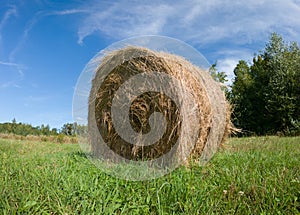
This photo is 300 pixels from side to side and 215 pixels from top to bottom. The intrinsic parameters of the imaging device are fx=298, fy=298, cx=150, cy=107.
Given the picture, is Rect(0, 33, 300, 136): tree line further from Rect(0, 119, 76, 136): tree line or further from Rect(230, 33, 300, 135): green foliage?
Rect(0, 119, 76, 136): tree line

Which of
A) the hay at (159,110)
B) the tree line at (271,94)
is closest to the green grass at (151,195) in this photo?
the hay at (159,110)

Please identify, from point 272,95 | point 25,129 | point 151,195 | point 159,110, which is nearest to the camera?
point 151,195

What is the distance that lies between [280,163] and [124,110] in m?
2.58

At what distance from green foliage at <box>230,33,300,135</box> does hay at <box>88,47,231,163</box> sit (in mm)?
14688

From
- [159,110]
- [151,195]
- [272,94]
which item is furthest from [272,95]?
[151,195]

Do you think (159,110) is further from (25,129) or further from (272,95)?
(25,129)

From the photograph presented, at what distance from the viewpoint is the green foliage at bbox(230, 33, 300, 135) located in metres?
19.0

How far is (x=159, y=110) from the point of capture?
4.73 meters

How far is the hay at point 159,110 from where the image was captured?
14.8 feet

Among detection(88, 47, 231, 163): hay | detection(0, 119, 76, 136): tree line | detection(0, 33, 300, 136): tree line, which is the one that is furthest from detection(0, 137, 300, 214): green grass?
detection(0, 119, 76, 136): tree line

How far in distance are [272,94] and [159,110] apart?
17.1 m

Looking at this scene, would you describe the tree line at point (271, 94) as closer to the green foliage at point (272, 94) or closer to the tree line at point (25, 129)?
the green foliage at point (272, 94)

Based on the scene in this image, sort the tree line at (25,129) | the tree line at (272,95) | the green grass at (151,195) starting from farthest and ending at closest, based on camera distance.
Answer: the tree line at (25,129)
the tree line at (272,95)
the green grass at (151,195)

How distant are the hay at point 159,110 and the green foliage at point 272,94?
14.7 m
